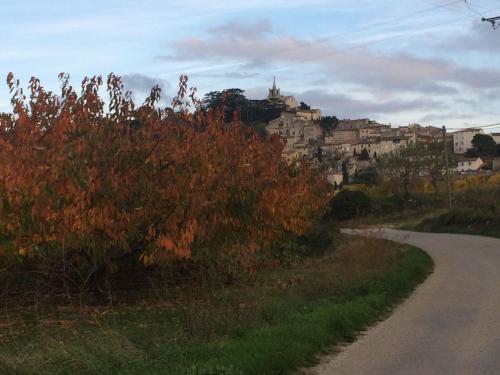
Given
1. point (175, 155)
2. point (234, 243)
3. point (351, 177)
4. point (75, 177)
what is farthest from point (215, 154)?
point (351, 177)

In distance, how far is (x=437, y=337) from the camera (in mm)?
9797

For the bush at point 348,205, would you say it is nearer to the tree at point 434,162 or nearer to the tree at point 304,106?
the tree at point 434,162

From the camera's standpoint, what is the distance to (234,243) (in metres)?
15.5

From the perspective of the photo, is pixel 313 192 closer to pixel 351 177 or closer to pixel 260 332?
pixel 260 332

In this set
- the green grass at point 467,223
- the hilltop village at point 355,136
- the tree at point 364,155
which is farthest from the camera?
the tree at point 364,155

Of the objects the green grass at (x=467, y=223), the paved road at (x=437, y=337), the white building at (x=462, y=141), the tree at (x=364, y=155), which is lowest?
the green grass at (x=467, y=223)

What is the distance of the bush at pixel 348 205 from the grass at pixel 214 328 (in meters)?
33.9

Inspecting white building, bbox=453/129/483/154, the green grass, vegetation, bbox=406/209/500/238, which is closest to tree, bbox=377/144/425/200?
the green grass

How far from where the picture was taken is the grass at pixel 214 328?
718 cm

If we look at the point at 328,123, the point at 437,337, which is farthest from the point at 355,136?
the point at 437,337

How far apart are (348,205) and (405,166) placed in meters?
20.9

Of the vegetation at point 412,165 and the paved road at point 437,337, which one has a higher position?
the vegetation at point 412,165

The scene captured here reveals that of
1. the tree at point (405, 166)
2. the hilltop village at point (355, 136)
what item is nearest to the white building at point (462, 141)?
the hilltop village at point (355, 136)

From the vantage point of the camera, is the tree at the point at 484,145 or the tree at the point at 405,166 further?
the tree at the point at 484,145
